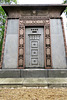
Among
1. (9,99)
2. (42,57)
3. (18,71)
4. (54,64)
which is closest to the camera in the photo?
(9,99)


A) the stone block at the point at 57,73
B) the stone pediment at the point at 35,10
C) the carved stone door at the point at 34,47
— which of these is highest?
the stone pediment at the point at 35,10

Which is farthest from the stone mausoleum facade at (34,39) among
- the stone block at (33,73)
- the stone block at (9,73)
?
the stone block at (33,73)

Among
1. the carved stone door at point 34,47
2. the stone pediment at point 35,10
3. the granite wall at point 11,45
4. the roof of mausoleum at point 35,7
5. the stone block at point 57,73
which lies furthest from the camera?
the stone pediment at point 35,10

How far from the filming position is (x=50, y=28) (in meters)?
6.79

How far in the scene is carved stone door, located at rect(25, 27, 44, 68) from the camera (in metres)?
6.71

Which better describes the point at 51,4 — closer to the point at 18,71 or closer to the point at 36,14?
the point at 36,14

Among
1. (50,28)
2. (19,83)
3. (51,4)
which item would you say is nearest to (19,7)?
(51,4)

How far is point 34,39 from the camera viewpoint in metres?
6.90

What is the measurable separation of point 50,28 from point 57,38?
109 centimetres

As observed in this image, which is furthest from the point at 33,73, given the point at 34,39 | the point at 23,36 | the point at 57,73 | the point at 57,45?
the point at 23,36

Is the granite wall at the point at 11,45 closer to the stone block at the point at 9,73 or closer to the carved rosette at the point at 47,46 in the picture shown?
the stone block at the point at 9,73

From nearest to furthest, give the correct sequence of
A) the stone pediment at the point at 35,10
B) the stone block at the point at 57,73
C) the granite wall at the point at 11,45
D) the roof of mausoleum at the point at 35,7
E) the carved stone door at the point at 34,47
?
the stone block at the point at 57,73, the granite wall at the point at 11,45, the carved stone door at the point at 34,47, the roof of mausoleum at the point at 35,7, the stone pediment at the point at 35,10

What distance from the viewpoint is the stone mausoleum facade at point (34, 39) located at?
20.9 ft

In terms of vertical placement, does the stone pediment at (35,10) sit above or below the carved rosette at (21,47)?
above
